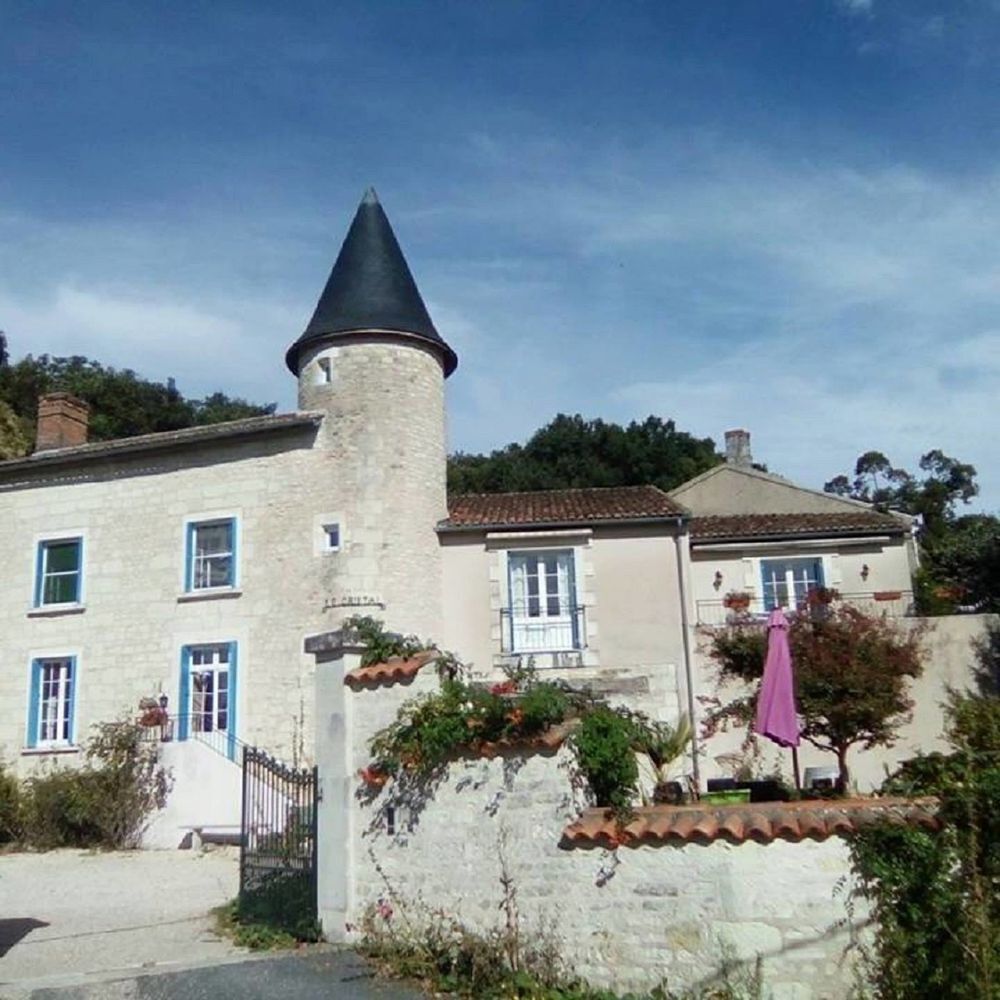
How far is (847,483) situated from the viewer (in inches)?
1945

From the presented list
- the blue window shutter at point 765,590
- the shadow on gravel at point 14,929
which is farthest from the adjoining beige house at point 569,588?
the shadow on gravel at point 14,929

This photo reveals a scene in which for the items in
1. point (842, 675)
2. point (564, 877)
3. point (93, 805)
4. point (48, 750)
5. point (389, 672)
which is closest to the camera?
point (564, 877)

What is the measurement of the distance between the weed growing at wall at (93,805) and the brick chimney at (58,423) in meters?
8.10

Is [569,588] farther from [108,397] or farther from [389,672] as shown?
[108,397]

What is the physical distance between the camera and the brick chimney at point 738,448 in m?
27.8

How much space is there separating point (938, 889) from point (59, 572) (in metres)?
17.6

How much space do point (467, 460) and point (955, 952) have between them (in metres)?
40.9

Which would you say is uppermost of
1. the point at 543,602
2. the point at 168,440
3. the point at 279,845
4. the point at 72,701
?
the point at 168,440

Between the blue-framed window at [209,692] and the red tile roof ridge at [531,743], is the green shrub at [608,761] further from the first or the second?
the blue-framed window at [209,692]

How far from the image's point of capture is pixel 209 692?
1877 centimetres

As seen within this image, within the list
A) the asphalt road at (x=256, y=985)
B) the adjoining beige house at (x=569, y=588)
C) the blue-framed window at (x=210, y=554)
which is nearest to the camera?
the asphalt road at (x=256, y=985)

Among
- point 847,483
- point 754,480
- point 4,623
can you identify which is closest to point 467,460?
point 847,483

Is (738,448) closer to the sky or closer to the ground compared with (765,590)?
closer to the sky

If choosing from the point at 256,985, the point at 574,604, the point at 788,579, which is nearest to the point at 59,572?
the point at 574,604
